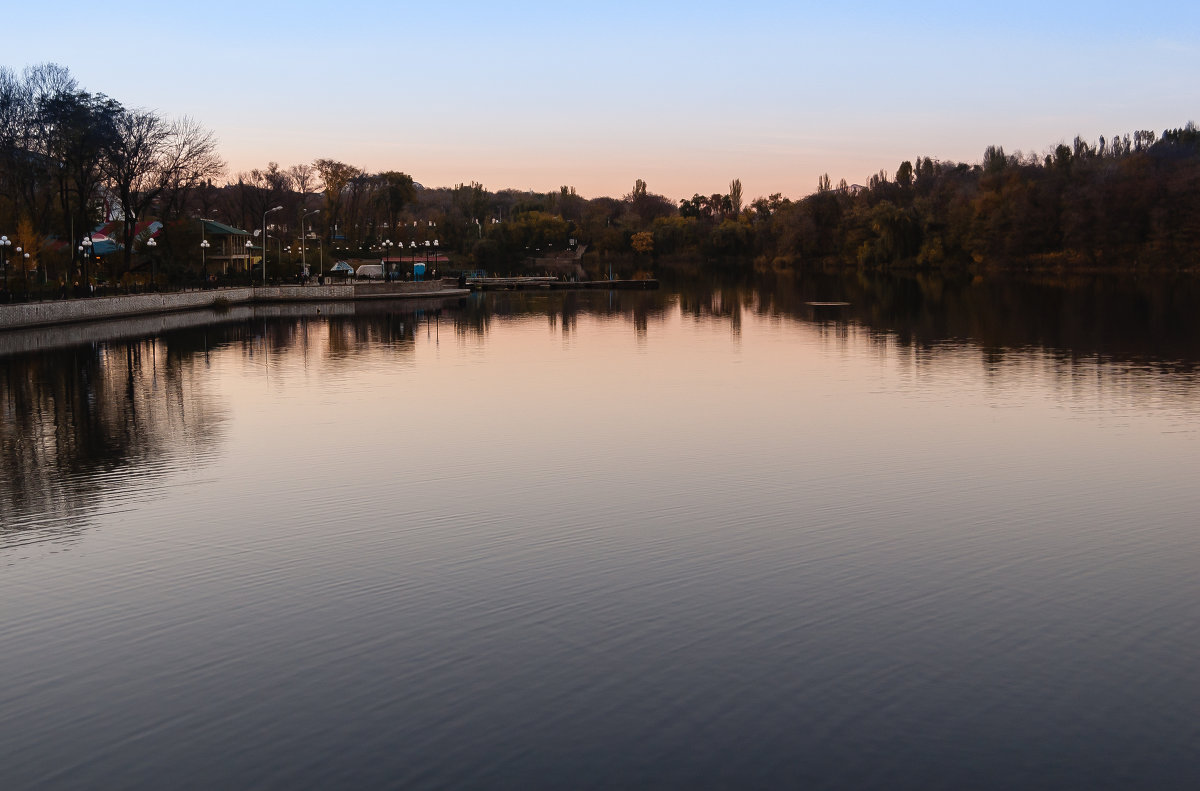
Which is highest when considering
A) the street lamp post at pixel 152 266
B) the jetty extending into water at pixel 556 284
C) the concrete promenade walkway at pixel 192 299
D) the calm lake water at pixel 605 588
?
the street lamp post at pixel 152 266

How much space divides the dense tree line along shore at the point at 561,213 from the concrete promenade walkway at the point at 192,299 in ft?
5.92

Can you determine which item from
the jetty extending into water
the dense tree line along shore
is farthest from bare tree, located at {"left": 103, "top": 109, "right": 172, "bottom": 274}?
the jetty extending into water

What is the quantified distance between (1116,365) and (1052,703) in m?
24.3

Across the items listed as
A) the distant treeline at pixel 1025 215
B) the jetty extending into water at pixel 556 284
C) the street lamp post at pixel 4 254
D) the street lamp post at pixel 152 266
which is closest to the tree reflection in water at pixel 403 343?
the street lamp post at pixel 152 266

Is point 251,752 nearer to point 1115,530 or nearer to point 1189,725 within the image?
point 1189,725

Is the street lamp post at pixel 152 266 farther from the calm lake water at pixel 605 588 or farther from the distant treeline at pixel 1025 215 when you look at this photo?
the distant treeline at pixel 1025 215

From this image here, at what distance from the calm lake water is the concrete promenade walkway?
1979 cm

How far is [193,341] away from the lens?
138ft

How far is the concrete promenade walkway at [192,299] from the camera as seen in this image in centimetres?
4417

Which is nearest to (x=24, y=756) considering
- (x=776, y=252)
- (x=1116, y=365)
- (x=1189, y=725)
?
(x=1189, y=725)

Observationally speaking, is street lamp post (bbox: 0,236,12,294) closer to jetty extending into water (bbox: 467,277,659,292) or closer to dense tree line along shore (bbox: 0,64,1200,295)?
dense tree line along shore (bbox: 0,64,1200,295)

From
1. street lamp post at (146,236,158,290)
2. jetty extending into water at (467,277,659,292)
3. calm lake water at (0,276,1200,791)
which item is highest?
street lamp post at (146,236,158,290)

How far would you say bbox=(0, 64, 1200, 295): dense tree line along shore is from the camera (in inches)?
2458

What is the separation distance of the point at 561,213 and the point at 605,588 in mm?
185043
